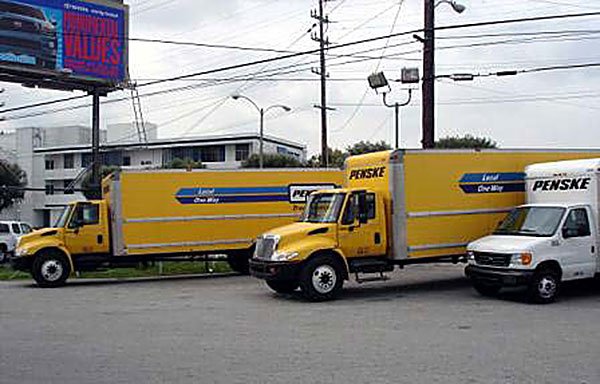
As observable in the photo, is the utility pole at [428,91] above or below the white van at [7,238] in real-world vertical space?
above

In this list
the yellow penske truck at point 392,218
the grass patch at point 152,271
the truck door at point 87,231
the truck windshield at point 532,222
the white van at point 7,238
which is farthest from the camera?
the white van at point 7,238

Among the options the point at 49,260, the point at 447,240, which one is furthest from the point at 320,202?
the point at 49,260

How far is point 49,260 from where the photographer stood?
66.2ft

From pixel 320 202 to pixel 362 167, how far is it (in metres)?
1.55

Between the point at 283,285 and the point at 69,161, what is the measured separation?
2873 inches

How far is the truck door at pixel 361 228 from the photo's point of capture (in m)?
15.9

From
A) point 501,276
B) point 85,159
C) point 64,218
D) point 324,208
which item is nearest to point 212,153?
point 85,159

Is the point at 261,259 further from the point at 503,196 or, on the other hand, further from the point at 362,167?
the point at 503,196

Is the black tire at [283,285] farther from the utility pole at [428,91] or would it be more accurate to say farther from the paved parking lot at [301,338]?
the utility pole at [428,91]

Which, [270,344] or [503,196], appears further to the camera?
[503,196]

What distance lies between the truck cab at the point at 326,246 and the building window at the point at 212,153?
64.4 meters

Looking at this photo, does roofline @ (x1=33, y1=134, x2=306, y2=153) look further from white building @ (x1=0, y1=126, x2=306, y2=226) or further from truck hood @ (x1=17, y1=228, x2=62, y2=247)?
truck hood @ (x1=17, y1=228, x2=62, y2=247)

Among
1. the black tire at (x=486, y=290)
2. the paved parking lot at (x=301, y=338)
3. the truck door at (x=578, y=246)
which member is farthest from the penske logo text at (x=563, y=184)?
the black tire at (x=486, y=290)

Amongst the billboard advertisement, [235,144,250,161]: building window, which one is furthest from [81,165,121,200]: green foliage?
[235,144,250,161]: building window
